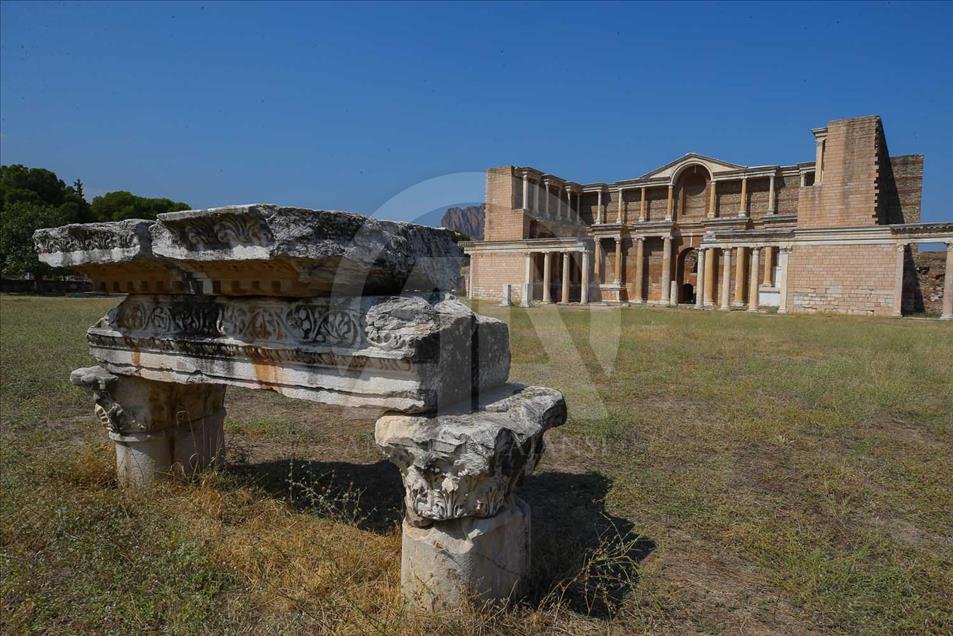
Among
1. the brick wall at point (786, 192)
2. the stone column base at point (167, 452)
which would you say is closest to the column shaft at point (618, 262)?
the brick wall at point (786, 192)

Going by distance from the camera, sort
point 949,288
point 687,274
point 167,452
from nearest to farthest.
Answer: point 167,452
point 949,288
point 687,274

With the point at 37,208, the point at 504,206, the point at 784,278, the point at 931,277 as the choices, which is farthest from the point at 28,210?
the point at 931,277

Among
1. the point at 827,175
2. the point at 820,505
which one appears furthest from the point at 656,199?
the point at 820,505

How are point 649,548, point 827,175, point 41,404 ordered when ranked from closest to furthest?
point 649,548, point 41,404, point 827,175

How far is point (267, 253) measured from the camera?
2387 mm

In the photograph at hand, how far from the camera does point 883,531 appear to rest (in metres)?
3.15

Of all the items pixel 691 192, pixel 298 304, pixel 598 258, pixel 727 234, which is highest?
pixel 691 192

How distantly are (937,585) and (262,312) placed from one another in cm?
351

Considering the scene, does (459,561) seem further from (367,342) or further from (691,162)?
(691,162)

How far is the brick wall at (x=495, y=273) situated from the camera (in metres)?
35.3

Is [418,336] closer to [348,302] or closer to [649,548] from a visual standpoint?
[348,302]

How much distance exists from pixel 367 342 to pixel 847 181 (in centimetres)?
2916

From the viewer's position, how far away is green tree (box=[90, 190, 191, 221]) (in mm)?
39062

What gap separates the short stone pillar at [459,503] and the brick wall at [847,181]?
2817cm
